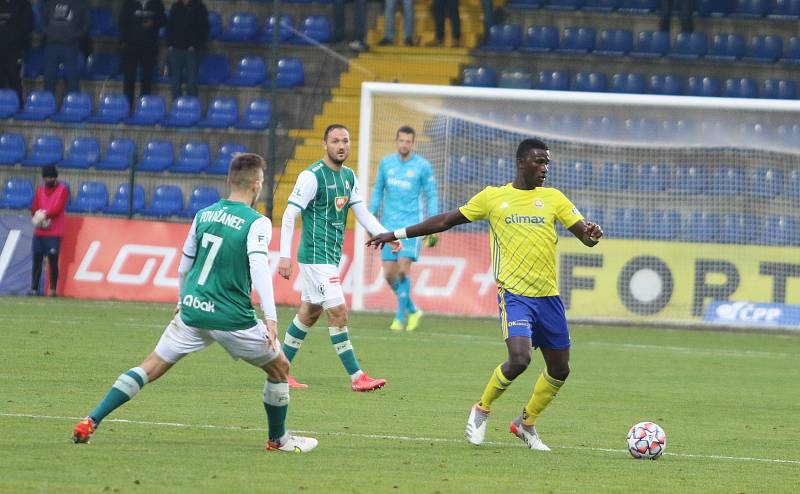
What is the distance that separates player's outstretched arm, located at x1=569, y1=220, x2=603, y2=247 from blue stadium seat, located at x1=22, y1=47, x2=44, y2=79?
2098 centimetres

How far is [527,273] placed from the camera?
9.70 metres

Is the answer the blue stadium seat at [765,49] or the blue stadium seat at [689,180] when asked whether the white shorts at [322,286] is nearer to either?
the blue stadium seat at [689,180]

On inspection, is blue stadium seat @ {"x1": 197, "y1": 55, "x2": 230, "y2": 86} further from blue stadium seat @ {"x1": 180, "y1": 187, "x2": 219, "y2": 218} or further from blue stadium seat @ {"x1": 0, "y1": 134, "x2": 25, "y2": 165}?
blue stadium seat @ {"x1": 0, "y1": 134, "x2": 25, "y2": 165}

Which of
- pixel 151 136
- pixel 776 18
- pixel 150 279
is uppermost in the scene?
pixel 776 18

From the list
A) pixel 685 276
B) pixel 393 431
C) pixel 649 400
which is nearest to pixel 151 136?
pixel 685 276

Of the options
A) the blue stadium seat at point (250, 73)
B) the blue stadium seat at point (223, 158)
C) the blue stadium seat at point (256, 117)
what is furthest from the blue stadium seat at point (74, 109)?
the blue stadium seat at point (256, 117)

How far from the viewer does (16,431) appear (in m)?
9.08

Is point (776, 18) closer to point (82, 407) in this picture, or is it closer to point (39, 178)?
point (39, 178)

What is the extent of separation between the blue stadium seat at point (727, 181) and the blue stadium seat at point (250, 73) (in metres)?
9.79

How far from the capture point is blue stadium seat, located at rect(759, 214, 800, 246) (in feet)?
70.2

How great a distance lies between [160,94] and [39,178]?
9.92 ft

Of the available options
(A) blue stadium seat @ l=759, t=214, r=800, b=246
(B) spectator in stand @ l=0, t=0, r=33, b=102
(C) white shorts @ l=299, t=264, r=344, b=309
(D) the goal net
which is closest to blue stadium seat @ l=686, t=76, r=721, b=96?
(D) the goal net

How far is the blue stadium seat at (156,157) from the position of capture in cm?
2617

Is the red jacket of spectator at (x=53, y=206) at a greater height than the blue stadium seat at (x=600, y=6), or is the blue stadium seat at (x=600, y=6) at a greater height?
the blue stadium seat at (x=600, y=6)
